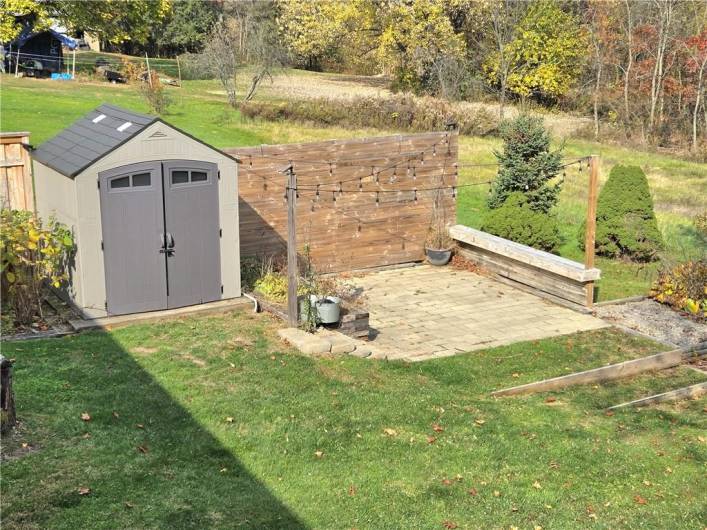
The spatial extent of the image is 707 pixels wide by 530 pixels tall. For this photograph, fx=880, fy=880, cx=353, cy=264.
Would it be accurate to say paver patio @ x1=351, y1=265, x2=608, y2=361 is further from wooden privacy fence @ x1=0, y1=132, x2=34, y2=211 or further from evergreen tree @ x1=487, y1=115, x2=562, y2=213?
wooden privacy fence @ x1=0, y1=132, x2=34, y2=211

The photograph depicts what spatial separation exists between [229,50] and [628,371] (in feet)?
90.5

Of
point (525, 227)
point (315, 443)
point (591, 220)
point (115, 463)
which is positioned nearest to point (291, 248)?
point (315, 443)

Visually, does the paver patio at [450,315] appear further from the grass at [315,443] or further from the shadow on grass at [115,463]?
the shadow on grass at [115,463]

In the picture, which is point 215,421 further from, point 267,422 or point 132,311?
point 132,311

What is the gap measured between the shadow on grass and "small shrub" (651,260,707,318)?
9051mm

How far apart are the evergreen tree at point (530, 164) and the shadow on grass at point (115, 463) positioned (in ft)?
33.5

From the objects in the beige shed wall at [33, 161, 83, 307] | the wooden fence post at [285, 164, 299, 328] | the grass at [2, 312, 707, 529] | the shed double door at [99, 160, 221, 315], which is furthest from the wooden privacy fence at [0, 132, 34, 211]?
the wooden fence post at [285, 164, 299, 328]

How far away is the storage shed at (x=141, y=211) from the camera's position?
11.9 metres

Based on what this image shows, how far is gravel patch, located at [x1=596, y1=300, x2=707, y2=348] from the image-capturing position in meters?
13.5

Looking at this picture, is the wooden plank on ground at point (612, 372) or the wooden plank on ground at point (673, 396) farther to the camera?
the wooden plank on ground at point (612, 372)

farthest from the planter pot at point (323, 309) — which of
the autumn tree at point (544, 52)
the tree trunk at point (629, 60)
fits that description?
the autumn tree at point (544, 52)

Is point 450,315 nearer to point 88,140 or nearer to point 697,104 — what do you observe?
point 88,140

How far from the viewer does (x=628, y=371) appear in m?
11.8

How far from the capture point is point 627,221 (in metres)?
17.5
